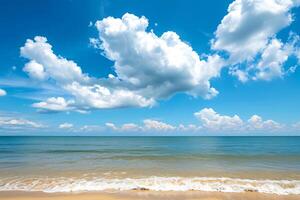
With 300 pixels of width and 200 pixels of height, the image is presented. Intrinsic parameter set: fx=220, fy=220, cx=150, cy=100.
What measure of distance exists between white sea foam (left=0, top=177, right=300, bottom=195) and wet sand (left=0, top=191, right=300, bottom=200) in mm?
699

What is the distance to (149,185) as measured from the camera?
12.4 m

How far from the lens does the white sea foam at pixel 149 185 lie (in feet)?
38.5

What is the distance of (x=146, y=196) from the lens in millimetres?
10484

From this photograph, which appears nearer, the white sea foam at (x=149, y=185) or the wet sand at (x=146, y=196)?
the wet sand at (x=146, y=196)

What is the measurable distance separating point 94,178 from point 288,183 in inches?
475

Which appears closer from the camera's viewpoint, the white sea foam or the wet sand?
the wet sand

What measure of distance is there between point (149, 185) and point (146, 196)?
197 cm

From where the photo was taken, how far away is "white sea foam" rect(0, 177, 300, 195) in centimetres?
1173

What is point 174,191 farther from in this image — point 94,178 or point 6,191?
point 6,191

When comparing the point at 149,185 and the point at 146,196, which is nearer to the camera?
the point at 146,196

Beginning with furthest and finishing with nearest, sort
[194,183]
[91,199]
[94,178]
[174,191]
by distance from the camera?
1. [94,178]
2. [194,183]
3. [174,191]
4. [91,199]

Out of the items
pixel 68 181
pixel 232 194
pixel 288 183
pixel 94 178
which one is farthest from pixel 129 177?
pixel 288 183

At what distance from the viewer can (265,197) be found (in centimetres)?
1048

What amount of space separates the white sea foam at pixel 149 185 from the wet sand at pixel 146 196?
699 millimetres
